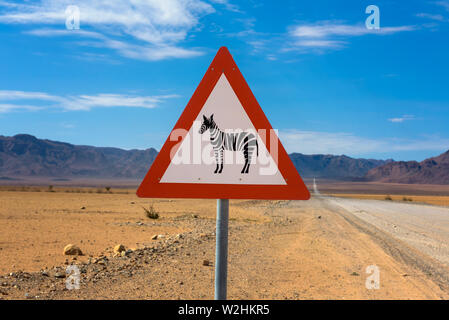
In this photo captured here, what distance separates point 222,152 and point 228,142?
0.27 feet

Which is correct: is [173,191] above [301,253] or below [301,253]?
above

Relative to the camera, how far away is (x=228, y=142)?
3.02m

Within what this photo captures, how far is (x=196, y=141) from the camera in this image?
3080mm

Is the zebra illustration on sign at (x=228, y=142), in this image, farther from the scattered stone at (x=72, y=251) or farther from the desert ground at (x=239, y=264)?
the scattered stone at (x=72, y=251)

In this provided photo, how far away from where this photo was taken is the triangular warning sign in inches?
118

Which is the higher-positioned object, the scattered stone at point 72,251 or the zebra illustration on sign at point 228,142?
the zebra illustration on sign at point 228,142

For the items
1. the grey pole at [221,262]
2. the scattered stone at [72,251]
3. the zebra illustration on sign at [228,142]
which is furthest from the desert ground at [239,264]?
the zebra illustration on sign at [228,142]

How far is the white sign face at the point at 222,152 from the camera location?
9.84ft

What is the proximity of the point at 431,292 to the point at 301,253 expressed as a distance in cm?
344

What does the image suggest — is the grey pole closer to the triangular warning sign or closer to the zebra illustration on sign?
the triangular warning sign

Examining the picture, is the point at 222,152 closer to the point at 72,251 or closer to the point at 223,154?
the point at 223,154

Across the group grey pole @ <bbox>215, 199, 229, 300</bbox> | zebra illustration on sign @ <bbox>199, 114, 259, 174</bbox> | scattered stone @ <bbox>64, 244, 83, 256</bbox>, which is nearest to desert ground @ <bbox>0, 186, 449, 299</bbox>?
scattered stone @ <bbox>64, 244, 83, 256</bbox>
